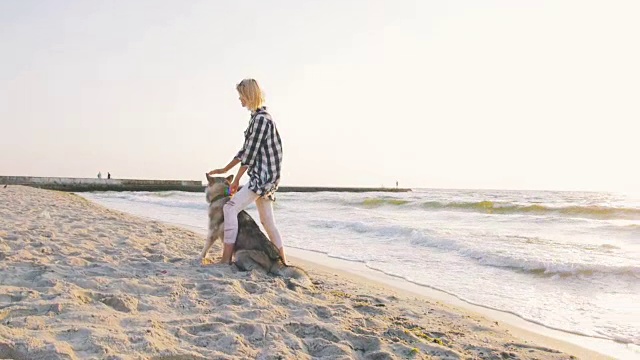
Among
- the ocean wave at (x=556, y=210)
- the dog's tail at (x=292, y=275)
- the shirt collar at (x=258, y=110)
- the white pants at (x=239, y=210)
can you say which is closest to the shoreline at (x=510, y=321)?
the dog's tail at (x=292, y=275)

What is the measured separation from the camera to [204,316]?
336cm

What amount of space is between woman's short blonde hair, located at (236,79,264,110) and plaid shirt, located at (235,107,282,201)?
0.07 metres

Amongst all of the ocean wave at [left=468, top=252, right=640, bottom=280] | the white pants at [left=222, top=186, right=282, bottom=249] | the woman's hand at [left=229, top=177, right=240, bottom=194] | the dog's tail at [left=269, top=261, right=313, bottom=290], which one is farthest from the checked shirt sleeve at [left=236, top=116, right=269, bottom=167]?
the ocean wave at [left=468, top=252, right=640, bottom=280]

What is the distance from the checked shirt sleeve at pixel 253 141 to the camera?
15.8ft

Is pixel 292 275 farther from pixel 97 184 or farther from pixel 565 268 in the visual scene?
pixel 97 184

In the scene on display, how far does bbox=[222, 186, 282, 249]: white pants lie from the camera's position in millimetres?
5023

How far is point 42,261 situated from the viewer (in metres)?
4.61

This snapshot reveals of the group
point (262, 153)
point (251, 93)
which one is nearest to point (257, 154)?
point (262, 153)

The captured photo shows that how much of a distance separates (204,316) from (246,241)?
6.29 feet

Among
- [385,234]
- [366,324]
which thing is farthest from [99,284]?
[385,234]

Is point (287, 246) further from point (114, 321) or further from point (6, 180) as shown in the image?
point (6, 180)

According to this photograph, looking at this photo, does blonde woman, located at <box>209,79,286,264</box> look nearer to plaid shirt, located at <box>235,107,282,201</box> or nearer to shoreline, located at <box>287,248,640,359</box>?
plaid shirt, located at <box>235,107,282,201</box>

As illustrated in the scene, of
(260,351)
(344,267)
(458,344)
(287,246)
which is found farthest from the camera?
(287,246)

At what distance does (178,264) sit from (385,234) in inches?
255
